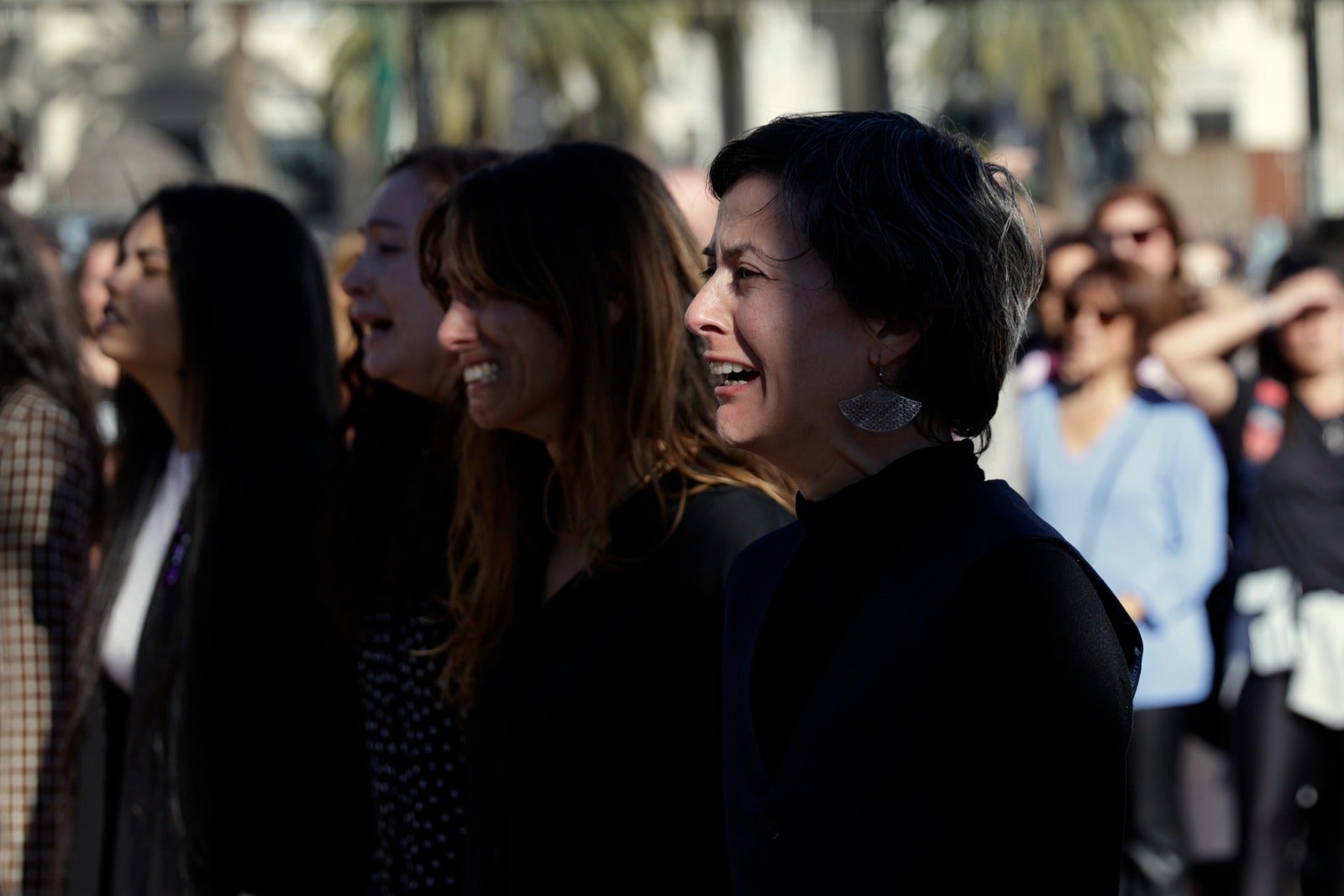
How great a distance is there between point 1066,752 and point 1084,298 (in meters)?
3.33

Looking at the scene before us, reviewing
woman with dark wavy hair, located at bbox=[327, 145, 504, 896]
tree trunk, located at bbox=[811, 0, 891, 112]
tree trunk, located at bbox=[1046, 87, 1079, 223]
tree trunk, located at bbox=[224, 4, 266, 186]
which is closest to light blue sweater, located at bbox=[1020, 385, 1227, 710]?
woman with dark wavy hair, located at bbox=[327, 145, 504, 896]

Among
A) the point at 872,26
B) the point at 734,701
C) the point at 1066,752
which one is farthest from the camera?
the point at 872,26

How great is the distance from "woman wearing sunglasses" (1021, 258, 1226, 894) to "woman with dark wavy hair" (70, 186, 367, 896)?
2328mm

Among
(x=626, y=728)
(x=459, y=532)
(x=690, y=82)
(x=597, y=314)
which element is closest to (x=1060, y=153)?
(x=690, y=82)

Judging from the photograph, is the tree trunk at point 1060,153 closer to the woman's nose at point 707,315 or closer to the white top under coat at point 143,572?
the white top under coat at point 143,572

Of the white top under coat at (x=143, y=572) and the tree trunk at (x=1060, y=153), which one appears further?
the tree trunk at (x=1060, y=153)

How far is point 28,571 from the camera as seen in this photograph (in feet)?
11.6

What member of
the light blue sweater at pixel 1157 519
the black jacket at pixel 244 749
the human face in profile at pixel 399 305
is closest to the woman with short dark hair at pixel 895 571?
the human face in profile at pixel 399 305

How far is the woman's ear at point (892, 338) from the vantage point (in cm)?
167

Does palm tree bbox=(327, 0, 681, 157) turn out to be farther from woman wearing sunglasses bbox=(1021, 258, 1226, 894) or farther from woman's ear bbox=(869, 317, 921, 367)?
woman's ear bbox=(869, 317, 921, 367)

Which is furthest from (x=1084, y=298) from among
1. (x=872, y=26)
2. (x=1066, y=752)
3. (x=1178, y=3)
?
(x=1178, y=3)

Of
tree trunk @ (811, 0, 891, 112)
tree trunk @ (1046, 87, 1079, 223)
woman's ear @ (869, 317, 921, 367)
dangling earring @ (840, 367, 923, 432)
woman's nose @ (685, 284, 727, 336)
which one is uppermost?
tree trunk @ (811, 0, 891, 112)

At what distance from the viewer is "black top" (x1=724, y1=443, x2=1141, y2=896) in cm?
151

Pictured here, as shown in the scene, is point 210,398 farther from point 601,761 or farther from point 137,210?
point 601,761
